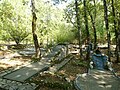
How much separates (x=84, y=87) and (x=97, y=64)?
360 centimetres

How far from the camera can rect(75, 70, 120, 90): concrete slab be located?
693cm

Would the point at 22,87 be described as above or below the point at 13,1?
below

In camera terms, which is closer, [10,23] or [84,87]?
[84,87]

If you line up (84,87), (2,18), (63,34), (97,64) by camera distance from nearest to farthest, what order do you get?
(84,87) < (97,64) < (2,18) < (63,34)

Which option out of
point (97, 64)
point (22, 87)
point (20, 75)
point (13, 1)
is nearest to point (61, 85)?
point (22, 87)

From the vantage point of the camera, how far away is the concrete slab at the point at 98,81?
22.7 ft

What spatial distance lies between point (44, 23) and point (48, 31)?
46.6 inches

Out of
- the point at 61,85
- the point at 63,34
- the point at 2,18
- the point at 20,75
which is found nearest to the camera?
the point at 61,85

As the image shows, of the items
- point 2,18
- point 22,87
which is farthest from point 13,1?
point 22,87

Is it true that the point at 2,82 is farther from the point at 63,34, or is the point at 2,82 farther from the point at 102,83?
the point at 63,34

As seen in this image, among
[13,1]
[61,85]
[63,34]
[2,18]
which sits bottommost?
[61,85]

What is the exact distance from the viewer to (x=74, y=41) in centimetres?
3056

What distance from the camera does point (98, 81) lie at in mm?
7688

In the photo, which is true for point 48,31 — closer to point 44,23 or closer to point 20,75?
point 44,23
